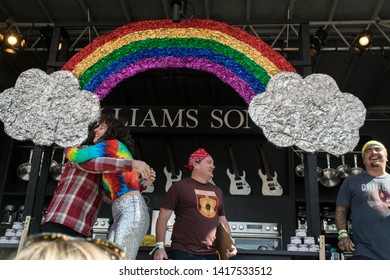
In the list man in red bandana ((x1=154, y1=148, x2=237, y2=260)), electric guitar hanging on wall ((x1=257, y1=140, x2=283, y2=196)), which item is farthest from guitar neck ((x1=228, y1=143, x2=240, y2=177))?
man in red bandana ((x1=154, y1=148, x2=237, y2=260))

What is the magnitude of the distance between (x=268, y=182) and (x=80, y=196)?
13.1 feet

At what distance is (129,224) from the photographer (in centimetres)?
224

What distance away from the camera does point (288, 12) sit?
4.88 meters

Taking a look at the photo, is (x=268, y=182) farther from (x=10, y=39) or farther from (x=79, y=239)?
(x=79, y=239)

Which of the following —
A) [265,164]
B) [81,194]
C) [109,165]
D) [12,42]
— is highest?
[12,42]

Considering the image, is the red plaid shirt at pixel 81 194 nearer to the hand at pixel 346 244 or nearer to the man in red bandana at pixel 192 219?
the man in red bandana at pixel 192 219

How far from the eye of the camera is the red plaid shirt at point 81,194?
2.33 m

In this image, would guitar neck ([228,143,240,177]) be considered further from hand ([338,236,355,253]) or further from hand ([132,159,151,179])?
hand ([132,159,151,179])

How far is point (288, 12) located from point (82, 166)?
3.32 meters

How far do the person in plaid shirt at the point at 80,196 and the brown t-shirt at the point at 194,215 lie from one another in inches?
27.4

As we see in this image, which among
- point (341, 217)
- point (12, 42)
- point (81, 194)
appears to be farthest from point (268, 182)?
point (81, 194)

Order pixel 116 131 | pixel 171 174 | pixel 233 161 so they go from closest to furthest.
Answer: pixel 116 131 → pixel 233 161 → pixel 171 174

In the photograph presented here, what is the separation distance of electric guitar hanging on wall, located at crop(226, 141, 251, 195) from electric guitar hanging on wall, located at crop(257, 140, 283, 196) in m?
0.22
